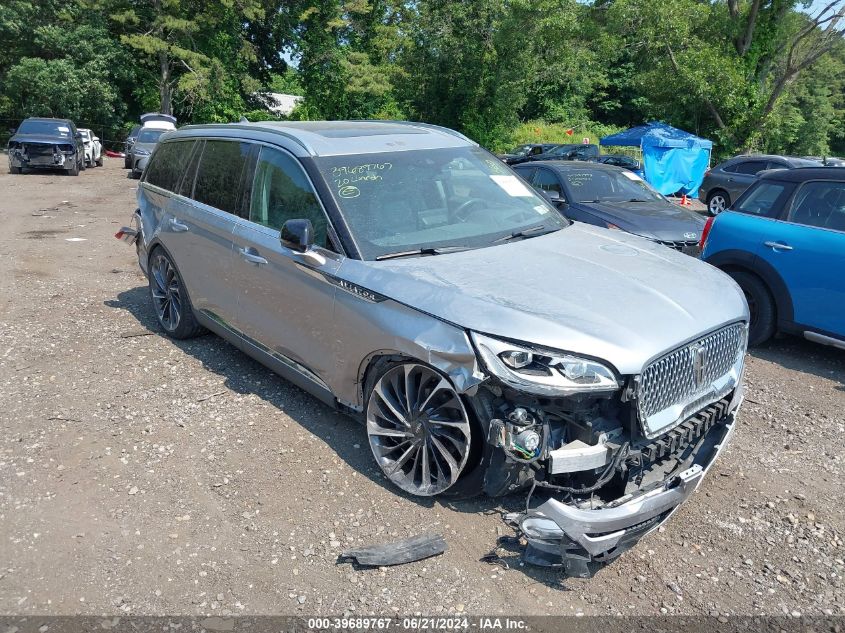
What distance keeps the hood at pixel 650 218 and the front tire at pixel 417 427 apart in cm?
598

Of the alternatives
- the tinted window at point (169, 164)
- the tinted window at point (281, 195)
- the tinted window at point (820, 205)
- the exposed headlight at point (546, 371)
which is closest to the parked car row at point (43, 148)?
the tinted window at point (169, 164)

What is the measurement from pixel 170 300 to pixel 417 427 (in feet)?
11.6

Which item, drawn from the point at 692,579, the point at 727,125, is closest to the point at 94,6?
the point at 727,125

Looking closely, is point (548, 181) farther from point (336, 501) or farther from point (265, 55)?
point (265, 55)

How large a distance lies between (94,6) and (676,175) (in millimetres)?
28003

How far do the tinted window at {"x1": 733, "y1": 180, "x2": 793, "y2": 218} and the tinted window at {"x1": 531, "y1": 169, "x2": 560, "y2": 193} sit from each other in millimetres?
3681

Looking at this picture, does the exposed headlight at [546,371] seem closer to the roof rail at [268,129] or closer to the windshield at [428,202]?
the windshield at [428,202]

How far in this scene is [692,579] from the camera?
3379 mm

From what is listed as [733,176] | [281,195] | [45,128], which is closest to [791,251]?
[281,195]

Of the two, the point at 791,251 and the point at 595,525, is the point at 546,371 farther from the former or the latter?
the point at 791,251

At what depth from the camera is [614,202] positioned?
10.2 metres

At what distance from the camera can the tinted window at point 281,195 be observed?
4.44 meters

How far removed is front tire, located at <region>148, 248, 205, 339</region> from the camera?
6.18 m

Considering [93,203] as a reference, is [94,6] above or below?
above
